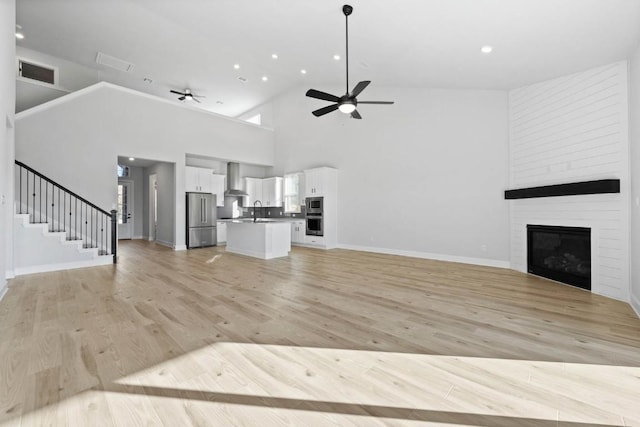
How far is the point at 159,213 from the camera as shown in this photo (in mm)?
8922

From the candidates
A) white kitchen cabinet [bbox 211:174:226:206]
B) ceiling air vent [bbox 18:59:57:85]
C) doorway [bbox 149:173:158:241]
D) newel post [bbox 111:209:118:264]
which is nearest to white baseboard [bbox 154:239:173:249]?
doorway [bbox 149:173:158:241]

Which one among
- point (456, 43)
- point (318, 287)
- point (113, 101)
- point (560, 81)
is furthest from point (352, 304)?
point (113, 101)

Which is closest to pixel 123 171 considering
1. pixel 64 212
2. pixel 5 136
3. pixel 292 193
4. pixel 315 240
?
pixel 64 212

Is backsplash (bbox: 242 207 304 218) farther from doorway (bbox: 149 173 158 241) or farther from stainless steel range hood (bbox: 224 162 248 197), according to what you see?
doorway (bbox: 149 173 158 241)

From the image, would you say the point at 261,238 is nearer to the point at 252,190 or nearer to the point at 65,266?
the point at 65,266

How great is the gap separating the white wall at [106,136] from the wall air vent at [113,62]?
→ 136 centimetres

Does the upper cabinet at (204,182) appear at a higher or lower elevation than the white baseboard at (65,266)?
higher

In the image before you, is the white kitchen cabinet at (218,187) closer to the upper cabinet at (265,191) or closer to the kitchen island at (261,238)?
the upper cabinet at (265,191)

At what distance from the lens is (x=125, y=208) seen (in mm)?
10078

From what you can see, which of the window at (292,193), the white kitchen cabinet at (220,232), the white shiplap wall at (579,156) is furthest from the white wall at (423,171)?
the white kitchen cabinet at (220,232)

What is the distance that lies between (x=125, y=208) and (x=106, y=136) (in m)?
4.58

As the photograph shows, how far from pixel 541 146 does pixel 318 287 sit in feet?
13.8

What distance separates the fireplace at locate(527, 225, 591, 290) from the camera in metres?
3.87

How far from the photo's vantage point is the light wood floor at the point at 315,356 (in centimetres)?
146
